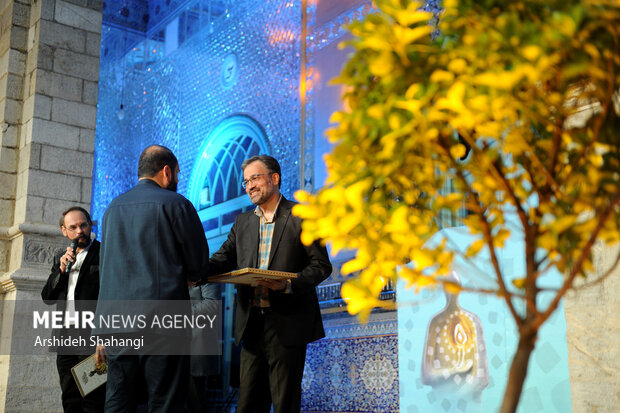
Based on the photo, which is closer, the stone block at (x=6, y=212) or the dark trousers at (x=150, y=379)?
the dark trousers at (x=150, y=379)

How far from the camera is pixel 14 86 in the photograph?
5590 millimetres

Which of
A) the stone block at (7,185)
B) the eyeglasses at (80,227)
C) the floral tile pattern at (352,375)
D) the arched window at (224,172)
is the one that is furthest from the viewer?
the arched window at (224,172)

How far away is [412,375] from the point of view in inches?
137

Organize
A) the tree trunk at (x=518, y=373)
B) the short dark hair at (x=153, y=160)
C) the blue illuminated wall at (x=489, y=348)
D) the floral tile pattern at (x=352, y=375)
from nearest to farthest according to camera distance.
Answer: the tree trunk at (x=518, y=373) < the blue illuminated wall at (x=489, y=348) < the short dark hair at (x=153, y=160) < the floral tile pattern at (x=352, y=375)

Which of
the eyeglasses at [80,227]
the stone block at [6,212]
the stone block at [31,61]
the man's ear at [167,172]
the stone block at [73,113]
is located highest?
the stone block at [31,61]

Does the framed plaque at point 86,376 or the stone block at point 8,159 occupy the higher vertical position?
the stone block at point 8,159

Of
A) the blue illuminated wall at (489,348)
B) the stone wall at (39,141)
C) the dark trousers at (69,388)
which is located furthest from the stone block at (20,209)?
the blue illuminated wall at (489,348)

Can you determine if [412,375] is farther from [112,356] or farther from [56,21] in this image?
[56,21]

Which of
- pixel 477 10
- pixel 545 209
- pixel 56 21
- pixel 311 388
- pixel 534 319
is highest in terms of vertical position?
pixel 56 21

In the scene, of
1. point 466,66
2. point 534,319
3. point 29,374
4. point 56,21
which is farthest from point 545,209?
point 56,21

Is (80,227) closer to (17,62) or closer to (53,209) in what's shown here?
(53,209)

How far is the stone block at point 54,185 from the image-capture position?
5.29 meters

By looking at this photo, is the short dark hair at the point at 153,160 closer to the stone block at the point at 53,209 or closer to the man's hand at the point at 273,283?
the man's hand at the point at 273,283

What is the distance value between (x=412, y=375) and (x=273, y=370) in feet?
2.43
